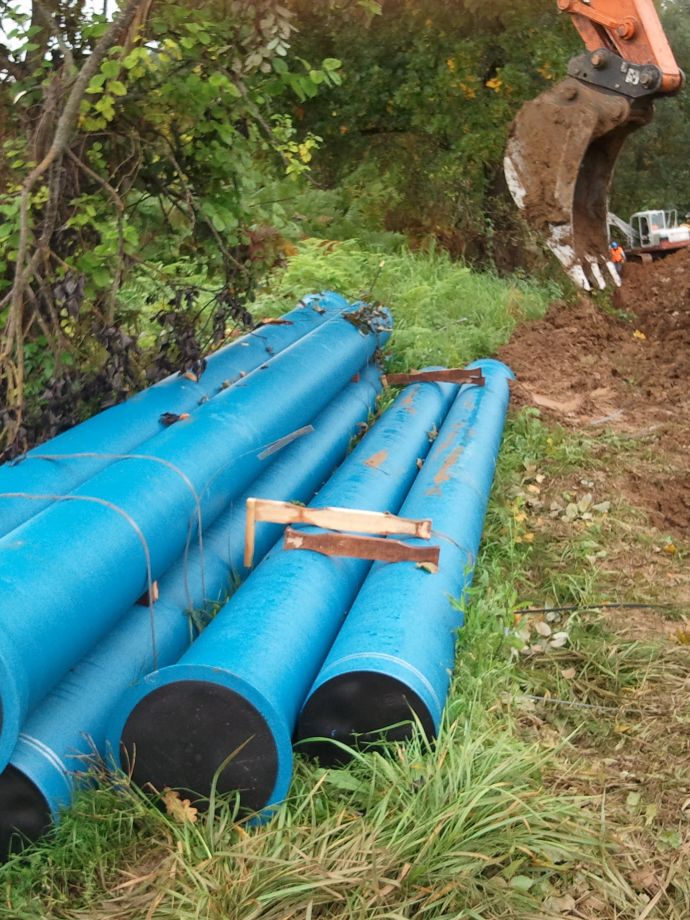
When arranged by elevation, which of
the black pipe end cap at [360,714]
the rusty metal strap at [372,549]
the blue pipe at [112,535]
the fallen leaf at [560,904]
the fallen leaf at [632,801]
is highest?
the blue pipe at [112,535]

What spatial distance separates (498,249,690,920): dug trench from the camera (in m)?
3.01

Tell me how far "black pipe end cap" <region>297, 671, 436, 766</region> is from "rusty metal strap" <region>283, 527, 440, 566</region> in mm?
759

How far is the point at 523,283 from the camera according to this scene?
10492 mm

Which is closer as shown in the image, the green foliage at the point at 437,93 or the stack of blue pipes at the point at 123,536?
the stack of blue pipes at the point at 123,536

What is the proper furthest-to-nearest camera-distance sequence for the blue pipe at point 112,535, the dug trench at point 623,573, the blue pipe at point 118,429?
the blue pipe at point 118,429, the dug trench at point 623,573, the blue pipe at point 112,535

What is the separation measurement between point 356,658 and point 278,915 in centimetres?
83

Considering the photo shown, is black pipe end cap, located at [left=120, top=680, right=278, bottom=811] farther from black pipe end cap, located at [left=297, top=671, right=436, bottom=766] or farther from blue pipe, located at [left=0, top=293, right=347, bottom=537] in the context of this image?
blue pipe, located at [left=0, top=293, right=347, bottom=537]

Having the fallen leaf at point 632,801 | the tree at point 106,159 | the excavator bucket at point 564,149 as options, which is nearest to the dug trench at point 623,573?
the fallen leaf at point 632,801

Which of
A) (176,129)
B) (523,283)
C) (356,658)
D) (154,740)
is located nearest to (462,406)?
(176,129)

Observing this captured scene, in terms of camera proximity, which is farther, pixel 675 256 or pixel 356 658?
pixel 675 256

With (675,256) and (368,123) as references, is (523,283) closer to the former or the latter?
(675,256)

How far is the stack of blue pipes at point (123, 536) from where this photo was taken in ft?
9.26

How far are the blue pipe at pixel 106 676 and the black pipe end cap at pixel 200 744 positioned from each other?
11 centimetres

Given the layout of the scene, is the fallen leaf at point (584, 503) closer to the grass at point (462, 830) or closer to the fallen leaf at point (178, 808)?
the grass at point (462, 830)
